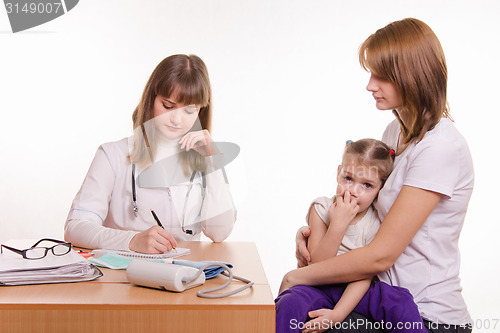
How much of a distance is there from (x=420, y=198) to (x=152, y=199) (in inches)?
40.8

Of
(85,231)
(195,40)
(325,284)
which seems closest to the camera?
(325,284)

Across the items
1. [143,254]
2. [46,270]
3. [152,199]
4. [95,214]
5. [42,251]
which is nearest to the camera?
[46,270]

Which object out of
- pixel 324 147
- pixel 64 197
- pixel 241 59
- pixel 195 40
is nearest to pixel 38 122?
pixel 64 197

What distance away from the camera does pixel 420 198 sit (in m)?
1.45

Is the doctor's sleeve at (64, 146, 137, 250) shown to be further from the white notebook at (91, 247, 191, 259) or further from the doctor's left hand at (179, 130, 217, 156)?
the doctor's left hand at (179, 130, 217, 156)

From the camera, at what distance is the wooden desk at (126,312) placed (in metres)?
1.13

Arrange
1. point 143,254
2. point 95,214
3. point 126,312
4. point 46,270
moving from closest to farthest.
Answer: point 126,312
point 46,270
point 143,254
point 95,214

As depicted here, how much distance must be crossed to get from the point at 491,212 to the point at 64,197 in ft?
9.63

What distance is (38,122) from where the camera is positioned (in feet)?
11.9

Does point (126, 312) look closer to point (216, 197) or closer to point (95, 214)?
point (95, 214)

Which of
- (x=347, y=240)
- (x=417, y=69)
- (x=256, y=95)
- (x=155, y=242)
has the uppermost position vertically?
(x=417, y=69)

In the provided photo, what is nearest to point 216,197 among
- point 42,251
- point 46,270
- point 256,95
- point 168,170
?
point 168,170

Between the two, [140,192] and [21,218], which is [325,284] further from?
[21,218]

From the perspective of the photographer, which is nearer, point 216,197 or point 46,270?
point 46,270
